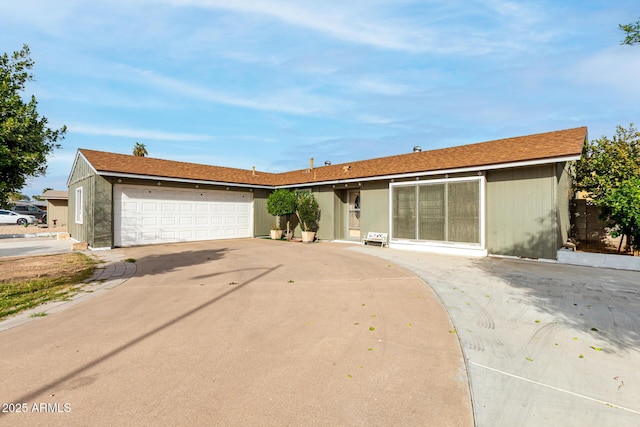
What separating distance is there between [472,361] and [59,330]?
17.8 feet

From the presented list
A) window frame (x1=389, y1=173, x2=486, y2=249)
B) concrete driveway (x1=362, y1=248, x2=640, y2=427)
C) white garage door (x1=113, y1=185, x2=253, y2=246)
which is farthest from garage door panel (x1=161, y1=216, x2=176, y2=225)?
concrete driveway (x1=362, y1=248, x2=640, y2=427)

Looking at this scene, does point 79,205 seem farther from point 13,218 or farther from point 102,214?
point 13,218

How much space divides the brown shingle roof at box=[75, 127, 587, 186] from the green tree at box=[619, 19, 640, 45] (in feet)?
15.1

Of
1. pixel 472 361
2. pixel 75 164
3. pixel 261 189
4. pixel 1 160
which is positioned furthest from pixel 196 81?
pixel 472 361

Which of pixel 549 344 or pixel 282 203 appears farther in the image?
pixel 282 203

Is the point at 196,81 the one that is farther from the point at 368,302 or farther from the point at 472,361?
the point at 472,361

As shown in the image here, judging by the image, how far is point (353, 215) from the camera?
16.0 metres

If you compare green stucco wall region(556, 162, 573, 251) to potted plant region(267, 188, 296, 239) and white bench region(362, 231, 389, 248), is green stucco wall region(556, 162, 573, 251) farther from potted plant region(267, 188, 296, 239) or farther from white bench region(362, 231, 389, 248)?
potted plant region(267, 188, 296, 239)

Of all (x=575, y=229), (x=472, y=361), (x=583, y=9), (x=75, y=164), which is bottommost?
(x=472, y=361)

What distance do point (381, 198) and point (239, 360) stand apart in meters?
11.3

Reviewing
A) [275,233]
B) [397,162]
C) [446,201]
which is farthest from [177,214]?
[446,201]

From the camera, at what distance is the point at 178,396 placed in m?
2.61

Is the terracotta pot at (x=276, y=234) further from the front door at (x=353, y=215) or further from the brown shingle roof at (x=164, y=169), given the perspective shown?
the front door at (x=353, y=215)

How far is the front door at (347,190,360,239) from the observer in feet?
51.7
